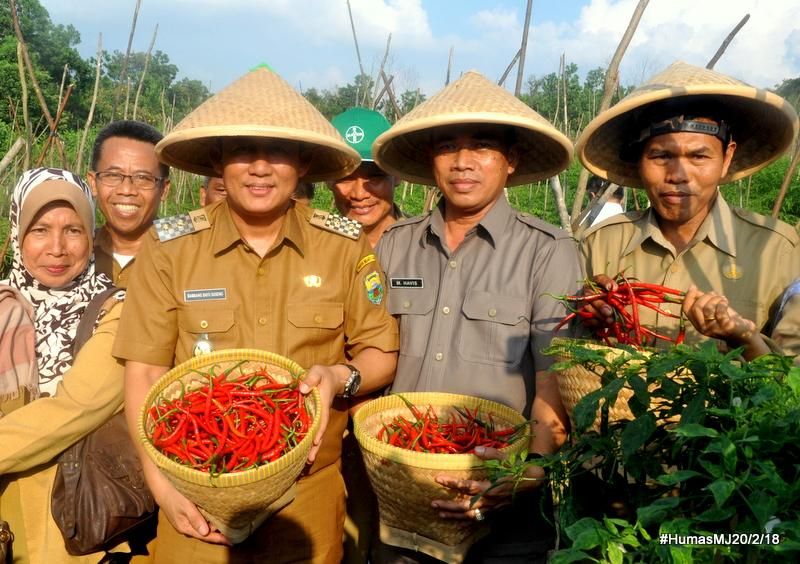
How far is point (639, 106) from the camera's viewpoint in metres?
2.69

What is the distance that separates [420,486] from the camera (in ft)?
6.89

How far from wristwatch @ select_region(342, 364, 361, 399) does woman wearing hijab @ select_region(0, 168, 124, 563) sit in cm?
88

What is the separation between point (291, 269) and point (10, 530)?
1438 mm

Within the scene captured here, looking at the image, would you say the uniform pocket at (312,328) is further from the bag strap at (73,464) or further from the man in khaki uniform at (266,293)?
the bag strap at (73,464)

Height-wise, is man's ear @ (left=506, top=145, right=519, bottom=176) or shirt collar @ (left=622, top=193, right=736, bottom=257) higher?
man's ear @ (left=506, top=145, right=519, bottom=176)

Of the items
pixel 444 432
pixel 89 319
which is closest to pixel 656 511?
pixel 444 432

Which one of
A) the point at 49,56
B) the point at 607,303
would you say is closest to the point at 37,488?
the point at 607,303

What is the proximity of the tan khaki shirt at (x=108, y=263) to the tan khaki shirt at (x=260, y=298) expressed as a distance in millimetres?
767

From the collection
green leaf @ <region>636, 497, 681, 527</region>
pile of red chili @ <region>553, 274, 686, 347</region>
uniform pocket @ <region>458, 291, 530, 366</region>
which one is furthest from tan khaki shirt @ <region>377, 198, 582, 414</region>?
green leaf @ <region>636, 497, 681, 527</region>

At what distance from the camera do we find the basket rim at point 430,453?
206 centimetres

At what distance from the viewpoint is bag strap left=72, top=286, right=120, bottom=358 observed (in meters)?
2.60

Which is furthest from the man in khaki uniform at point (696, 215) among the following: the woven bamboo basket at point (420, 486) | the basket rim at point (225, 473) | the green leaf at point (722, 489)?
the green leaf at point (722, 489)

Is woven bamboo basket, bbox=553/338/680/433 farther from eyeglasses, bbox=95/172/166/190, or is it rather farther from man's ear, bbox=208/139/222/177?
eyeglasses, bbox=95/172/166/190

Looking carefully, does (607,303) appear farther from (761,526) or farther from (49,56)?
(49,56)
